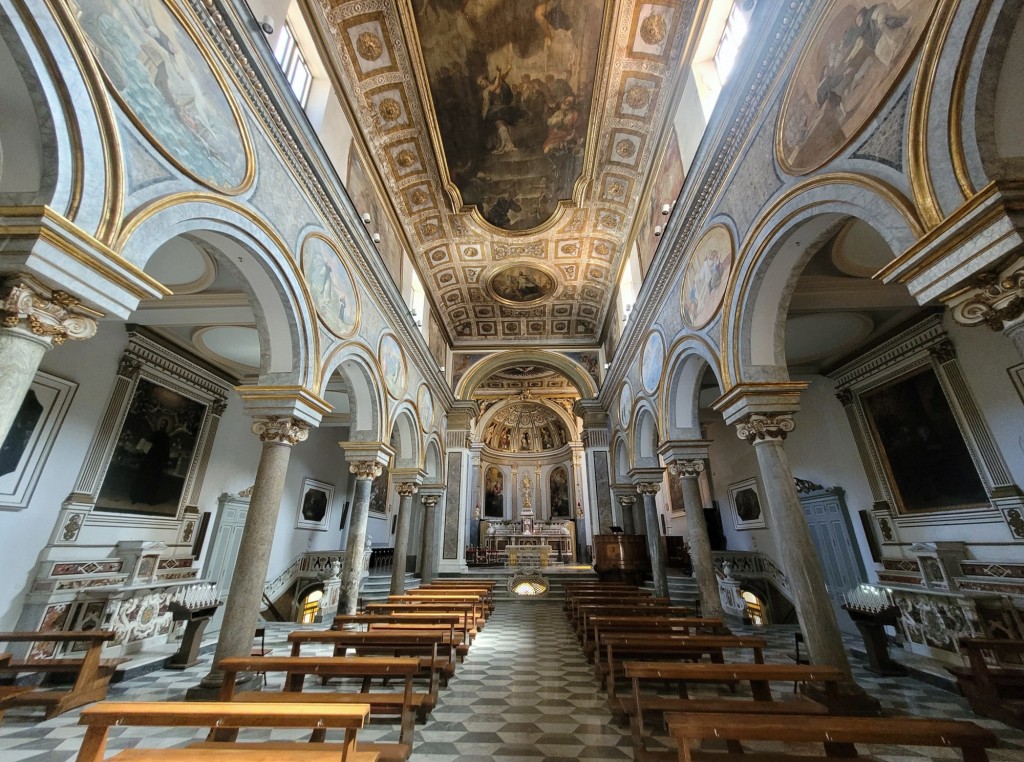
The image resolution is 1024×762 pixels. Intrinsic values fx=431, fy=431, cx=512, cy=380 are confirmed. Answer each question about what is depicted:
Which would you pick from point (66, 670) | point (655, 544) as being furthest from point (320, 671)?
point (655, 544)

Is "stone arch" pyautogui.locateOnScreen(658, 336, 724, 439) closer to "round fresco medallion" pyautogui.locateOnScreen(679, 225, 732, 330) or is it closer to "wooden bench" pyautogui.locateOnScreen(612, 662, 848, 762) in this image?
"round fresco medallion" pyautogui.locateOnScreen(679, 225, 732, 330)

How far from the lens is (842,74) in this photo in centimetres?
426

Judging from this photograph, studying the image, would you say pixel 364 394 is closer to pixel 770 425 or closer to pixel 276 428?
pixel 276 428

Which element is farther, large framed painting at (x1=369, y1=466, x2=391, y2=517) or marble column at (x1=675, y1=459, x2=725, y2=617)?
large framed painting at (x1=369, y1=466, x2=391, y2=517)

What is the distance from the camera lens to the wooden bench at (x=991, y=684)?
4.26 m

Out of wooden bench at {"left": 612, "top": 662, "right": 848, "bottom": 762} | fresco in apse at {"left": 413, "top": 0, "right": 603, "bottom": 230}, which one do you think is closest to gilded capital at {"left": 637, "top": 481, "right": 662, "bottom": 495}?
fresco in apse at {"left": 413, "top": 0, "right": 603, "bottom": 230}

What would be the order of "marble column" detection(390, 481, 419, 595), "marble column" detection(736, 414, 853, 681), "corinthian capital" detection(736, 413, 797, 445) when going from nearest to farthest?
"marble column" detection(736, 414, 853, 681) → "corinthian capital" detection(736, 413, 797, 445) → "marble column" detection(390, 481, 419, 595)

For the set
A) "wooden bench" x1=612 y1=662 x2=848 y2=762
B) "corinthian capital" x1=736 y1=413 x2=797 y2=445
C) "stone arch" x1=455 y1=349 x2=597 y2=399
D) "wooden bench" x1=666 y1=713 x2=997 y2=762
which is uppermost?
"stone arch" x1=455 y1=349 x2=597 y2=399

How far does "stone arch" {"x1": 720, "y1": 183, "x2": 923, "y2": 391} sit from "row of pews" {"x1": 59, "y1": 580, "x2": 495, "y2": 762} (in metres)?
5.23

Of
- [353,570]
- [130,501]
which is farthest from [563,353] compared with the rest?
[130,501]

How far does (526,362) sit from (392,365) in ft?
27.0

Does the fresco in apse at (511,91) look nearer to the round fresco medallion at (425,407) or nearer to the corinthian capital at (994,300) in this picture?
the round fresco medallion at (425,407)

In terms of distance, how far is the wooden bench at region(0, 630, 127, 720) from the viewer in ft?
14.9

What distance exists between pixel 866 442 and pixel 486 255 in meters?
10.9
